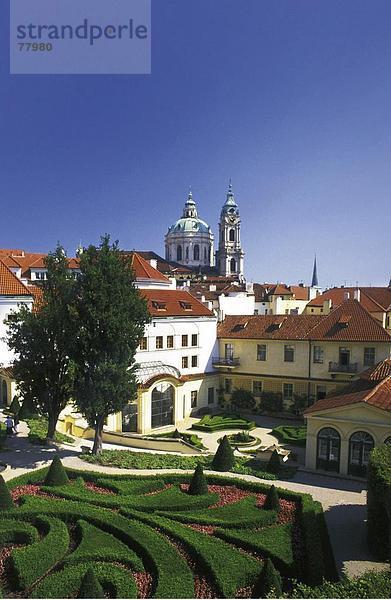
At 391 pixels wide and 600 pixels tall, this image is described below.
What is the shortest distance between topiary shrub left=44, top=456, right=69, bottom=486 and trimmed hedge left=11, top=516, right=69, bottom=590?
363 cm

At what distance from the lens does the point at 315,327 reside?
129 ft

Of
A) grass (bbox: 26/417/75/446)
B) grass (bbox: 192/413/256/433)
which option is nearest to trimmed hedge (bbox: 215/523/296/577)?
grass (bbox: 26/417/75/446)

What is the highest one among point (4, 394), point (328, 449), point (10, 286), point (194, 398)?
point (10, 286)

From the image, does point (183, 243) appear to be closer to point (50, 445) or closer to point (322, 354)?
point (322, 354)

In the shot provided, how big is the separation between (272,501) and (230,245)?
13329 cm

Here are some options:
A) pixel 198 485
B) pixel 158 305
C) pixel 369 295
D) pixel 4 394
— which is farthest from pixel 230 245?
pixel 198 485

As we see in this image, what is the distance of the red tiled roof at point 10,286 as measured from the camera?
1309 inches

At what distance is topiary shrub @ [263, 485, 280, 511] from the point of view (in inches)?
677

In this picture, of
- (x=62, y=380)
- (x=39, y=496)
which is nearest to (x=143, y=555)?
(x=39, y=496)

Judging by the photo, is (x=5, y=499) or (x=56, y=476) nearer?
(x=5, y=499)

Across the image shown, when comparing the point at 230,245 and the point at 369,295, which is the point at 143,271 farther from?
the point at 230,245

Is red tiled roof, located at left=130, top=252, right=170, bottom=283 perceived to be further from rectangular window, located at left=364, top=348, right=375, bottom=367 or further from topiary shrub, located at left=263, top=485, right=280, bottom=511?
topiary shrub, located at left=263, top=485, right=280, bottom=511

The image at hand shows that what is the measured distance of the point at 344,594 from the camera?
9031mm

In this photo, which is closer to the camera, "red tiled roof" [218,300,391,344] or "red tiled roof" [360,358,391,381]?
"red tiled roof" [360,358,391,381]
